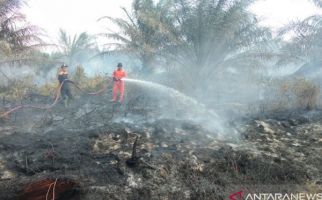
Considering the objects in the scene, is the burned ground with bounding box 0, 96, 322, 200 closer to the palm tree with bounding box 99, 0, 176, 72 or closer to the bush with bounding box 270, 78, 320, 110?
the bush with bounding box 270, 78, 320, 110

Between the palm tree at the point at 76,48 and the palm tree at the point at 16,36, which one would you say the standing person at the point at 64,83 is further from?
the palm tree at the point at 76,48

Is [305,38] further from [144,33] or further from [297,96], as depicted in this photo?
[144,33]

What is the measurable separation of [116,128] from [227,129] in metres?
2.96

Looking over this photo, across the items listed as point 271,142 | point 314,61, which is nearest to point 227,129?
point 271,142

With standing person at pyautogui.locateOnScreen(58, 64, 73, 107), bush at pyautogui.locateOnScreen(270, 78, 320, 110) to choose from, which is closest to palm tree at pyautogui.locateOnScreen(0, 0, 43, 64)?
standing person at pyautogui.locateOnScreen(58, 64, 73, 107)

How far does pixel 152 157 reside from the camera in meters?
7.22

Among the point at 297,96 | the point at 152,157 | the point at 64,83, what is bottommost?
the point at 152,157

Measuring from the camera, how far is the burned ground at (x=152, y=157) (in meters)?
6.14

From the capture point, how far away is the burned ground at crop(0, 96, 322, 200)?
20.1 feet

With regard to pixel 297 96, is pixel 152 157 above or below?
below

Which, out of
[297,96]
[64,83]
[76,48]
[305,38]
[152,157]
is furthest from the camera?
[76,48]

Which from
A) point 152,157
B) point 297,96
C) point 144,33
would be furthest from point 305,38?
point 152,157

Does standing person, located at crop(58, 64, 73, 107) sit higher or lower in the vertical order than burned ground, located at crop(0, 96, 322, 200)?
higher

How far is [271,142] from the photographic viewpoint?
27.4 feet
